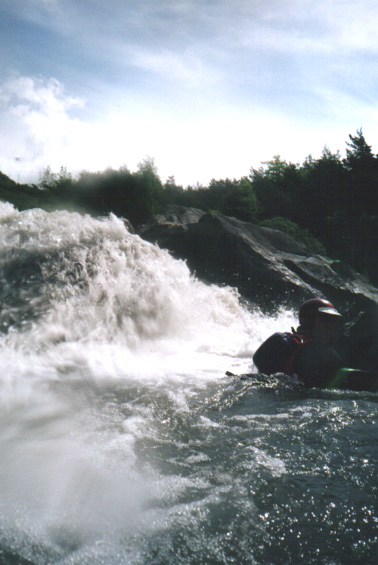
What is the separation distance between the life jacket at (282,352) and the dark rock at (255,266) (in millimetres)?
5896

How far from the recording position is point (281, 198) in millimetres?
28719

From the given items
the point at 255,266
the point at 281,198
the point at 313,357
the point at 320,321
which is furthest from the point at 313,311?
the point at 281,198

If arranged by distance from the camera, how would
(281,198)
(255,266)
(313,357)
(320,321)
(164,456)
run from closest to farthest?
(164,456) → (313,357) → (320,321) → (255,266) → (281,198)

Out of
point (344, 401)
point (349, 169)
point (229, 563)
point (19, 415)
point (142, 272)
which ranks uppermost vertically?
point (349, 169)

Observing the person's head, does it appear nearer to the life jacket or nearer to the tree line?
the life jacket

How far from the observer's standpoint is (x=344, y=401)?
356cm

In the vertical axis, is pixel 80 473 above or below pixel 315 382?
below

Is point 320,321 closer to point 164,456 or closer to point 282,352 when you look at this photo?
point 282,352

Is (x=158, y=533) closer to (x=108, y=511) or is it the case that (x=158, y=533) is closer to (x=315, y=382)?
(x=108, y=511)

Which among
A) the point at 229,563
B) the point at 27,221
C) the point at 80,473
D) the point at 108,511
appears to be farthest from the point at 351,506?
the point at 27,221

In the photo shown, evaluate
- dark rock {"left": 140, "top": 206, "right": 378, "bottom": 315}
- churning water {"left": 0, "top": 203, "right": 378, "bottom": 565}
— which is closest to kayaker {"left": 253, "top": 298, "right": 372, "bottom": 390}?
churning water {"left": 0, "top": 203, "right": 378, "bottom": 565}

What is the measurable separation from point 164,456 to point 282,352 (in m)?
1.70

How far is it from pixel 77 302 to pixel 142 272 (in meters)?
1.74

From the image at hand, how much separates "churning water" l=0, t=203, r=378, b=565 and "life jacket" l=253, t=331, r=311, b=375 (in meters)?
0.15
